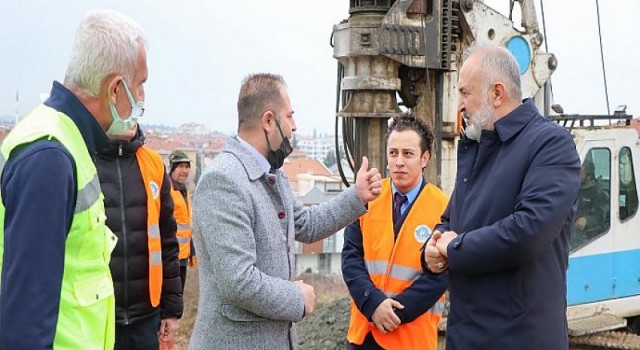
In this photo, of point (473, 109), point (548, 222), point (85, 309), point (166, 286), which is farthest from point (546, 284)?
point (166, 286)

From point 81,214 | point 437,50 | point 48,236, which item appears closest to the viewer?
point 48,236

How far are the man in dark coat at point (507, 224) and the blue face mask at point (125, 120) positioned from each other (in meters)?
1.38

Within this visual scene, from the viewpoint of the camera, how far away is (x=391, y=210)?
13.4 ft

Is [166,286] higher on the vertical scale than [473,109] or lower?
lower

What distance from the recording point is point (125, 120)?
2.19 meters

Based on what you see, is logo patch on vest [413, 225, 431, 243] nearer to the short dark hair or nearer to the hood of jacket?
the short dark hair

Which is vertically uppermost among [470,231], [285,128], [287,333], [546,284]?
[285,128]

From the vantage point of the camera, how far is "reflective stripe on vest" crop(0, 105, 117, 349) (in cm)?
196

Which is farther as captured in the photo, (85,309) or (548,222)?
(548,222)

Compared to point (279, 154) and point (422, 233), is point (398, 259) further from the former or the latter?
point (279, 154)

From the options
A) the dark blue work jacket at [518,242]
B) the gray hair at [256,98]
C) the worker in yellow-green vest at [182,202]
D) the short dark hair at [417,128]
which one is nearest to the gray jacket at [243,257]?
the gray hair at [256,98]

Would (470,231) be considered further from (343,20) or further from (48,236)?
(343,20)

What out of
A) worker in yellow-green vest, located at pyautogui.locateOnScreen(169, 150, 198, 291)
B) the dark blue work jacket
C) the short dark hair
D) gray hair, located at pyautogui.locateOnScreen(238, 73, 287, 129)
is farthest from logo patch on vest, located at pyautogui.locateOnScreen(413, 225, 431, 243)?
worker in yellow-green vest, located at pyautogui.locateOnScreen(169, 150, 198, 291)

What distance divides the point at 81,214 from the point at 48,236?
0.50 ft
